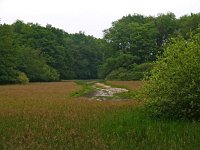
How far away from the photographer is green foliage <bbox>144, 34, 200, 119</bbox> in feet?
54.1

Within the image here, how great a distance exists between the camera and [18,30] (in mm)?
125188

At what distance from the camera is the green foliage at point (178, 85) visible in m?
16.5

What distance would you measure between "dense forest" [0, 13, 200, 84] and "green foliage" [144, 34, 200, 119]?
60.9 metres

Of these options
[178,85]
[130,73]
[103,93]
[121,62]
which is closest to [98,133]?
[178,85]

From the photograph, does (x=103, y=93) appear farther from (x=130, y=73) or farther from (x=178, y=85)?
(x=130, y=73)

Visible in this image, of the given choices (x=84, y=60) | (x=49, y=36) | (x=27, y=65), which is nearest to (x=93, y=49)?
(x=84, y=60)

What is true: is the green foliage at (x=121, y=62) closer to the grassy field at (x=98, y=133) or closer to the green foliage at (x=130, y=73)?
the green foliage at (x=130, y=73)

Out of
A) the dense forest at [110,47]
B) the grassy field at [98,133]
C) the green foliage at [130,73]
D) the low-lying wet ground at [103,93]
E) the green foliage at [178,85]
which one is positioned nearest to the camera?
the grassy field at [98,133]

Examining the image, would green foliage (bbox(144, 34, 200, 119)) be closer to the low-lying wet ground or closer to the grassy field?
the grassy field

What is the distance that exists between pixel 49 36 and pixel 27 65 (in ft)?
96.2

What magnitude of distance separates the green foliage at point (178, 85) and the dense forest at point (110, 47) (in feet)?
200

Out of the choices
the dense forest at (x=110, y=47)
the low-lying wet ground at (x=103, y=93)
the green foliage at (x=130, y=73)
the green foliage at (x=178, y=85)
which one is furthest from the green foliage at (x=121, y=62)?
the green foliage at (x=178, y=85)

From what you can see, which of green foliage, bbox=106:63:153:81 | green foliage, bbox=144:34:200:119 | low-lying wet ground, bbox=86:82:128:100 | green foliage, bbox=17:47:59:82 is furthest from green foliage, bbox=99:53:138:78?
green foliage, bbox=144:34:200:119

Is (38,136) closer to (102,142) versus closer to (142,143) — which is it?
(102,142)
